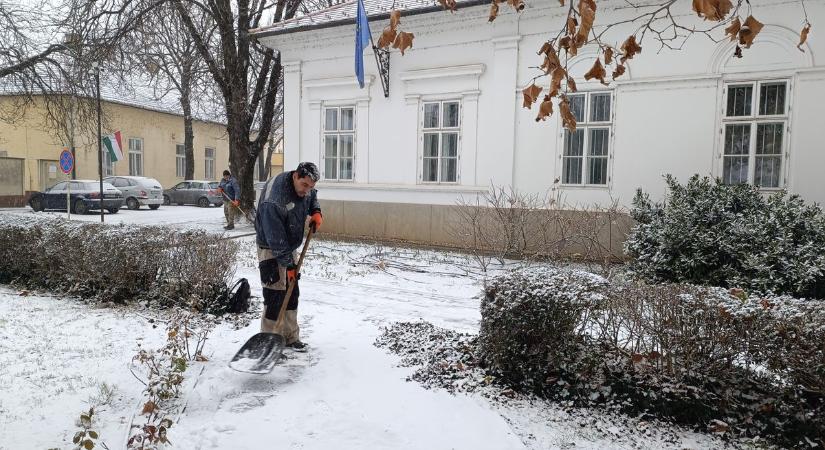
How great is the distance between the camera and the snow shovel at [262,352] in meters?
4.30

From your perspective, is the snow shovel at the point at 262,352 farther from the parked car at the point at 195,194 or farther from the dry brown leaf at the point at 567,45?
the parked car at the point at 195,194

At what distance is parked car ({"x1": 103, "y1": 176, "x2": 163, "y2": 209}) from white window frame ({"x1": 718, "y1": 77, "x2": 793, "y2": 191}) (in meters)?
23.5

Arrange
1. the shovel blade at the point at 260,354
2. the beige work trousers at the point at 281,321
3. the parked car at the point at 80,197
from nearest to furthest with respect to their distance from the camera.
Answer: the shovel blade at the point at 260,354 < the beige work trousers at the point at 281,321 < the parked car at the point at 80,197

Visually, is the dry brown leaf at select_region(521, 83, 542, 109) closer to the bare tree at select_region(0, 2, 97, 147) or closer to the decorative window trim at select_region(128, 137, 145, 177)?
the bare tree at select_region(0, 2, 97, 147)

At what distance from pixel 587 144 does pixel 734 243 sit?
4097 millimetres

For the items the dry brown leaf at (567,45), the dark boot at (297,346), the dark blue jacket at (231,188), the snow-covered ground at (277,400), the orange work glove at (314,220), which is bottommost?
the snow-covered ground at (277,400)

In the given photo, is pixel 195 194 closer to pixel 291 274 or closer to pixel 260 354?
pixel 291 274

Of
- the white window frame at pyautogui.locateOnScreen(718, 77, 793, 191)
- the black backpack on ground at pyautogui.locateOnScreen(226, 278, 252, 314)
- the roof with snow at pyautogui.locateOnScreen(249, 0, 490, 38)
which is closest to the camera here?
the black backpack on ground at pyautogui.locateOnScreen(226, 278, 252, 314)

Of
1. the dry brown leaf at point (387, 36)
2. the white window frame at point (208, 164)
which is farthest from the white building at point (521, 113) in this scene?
the white window frame at point (208, 164)

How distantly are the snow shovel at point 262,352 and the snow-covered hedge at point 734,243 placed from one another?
17.1 feet

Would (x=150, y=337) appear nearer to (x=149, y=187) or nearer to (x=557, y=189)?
(x=557, y=189)

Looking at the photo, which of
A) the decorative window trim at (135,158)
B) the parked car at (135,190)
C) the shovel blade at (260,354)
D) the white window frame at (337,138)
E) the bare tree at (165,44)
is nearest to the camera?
the shovel blade at (260,354)

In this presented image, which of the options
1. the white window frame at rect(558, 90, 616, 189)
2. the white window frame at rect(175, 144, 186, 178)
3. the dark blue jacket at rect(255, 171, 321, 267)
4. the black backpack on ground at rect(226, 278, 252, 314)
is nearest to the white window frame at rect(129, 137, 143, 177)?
the white window frame at rect(175, 144, 186, 178)

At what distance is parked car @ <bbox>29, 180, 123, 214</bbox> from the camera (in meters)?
21.8
